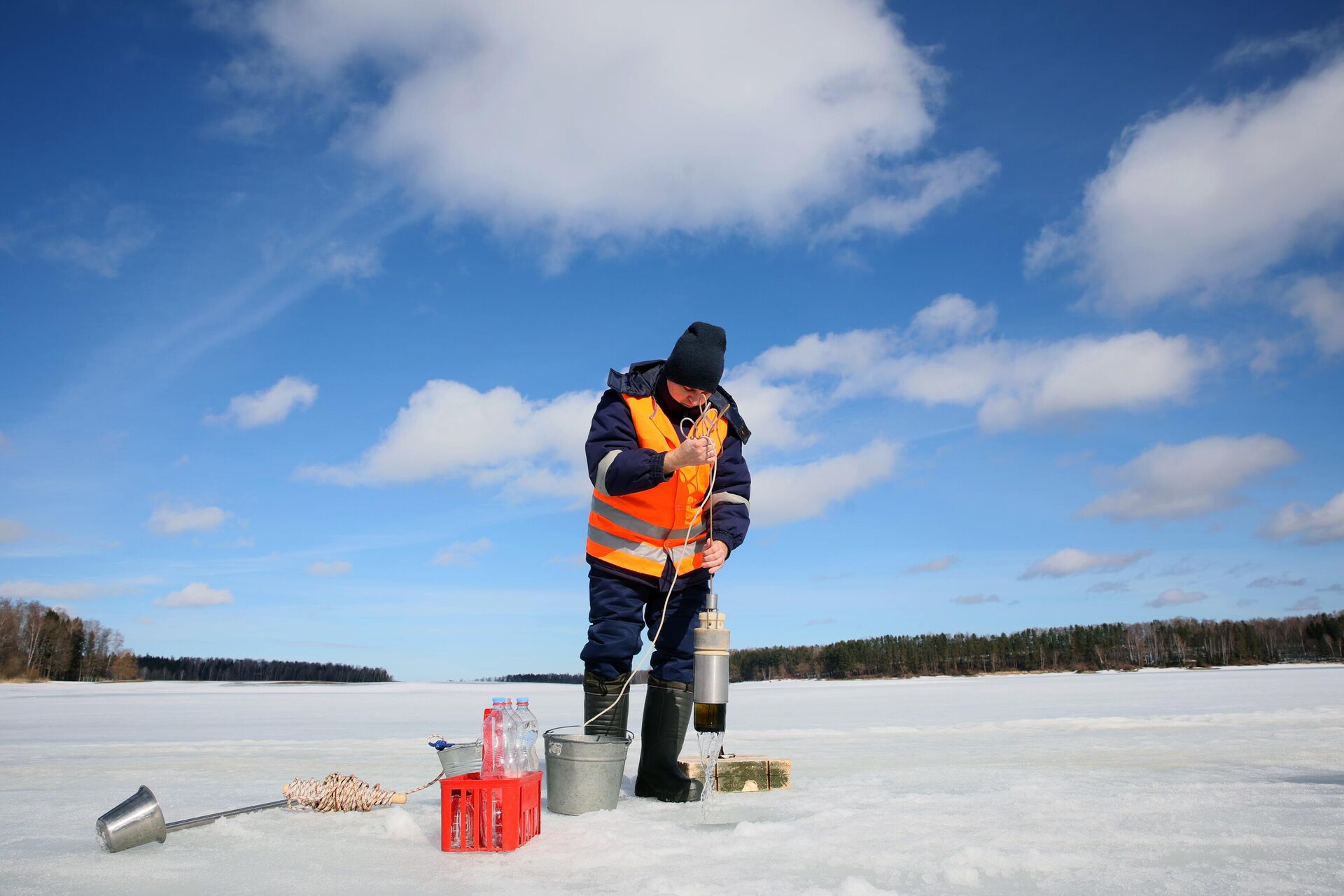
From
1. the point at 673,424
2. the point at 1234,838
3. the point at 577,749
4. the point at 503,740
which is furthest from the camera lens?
the point at 673,424

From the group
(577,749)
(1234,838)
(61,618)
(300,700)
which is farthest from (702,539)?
(61,618)

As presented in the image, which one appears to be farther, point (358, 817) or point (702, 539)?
point (702, 539)

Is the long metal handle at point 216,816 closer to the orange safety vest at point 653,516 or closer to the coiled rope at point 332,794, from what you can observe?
the coiled rope at point 332,794

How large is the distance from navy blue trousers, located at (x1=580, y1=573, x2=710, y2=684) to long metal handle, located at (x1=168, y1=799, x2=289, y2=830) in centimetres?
141

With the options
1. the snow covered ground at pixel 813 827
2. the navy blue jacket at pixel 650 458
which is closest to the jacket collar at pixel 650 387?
the navy blue jacket at pixel 650 458

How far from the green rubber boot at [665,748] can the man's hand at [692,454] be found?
43.3 inches

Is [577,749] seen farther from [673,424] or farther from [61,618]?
[61,618]

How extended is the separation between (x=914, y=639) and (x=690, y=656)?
6584cm

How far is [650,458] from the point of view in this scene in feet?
11.5

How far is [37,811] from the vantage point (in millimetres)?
3256

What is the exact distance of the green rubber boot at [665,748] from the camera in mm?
3549

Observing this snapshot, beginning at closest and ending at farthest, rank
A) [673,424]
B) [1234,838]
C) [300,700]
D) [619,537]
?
1. [1234,838]
2. [619,537]
3. [673,424]
4. [300,700]

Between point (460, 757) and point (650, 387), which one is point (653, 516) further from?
point (460, 757)

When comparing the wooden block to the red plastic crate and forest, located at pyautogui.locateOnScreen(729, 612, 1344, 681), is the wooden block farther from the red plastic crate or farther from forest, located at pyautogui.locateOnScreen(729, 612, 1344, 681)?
forest, located at pyautogui.locateOnScreen(729, 612, 1344, 681)
